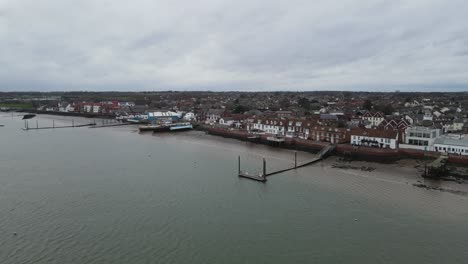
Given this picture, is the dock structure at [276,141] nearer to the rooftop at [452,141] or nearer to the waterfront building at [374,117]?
the rooftop at [452,141]

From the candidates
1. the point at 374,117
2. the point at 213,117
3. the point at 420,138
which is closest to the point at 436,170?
the point at 420,138

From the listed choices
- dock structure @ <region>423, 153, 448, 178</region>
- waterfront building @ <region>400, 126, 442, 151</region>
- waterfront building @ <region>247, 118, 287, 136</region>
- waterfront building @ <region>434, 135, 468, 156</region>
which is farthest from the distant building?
dock structure @ <region>423, 153, 448, 178</region>

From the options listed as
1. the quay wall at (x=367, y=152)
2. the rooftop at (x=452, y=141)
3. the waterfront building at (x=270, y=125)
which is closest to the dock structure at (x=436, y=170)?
the quay wall at (x=367, y=152)

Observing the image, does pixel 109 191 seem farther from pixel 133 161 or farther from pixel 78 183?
pixel 133 161

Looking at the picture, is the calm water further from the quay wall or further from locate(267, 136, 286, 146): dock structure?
locate(267, 136, 286, 146): dock structure

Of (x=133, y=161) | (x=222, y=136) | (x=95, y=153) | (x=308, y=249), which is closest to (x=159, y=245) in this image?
(x=308, y=249)
